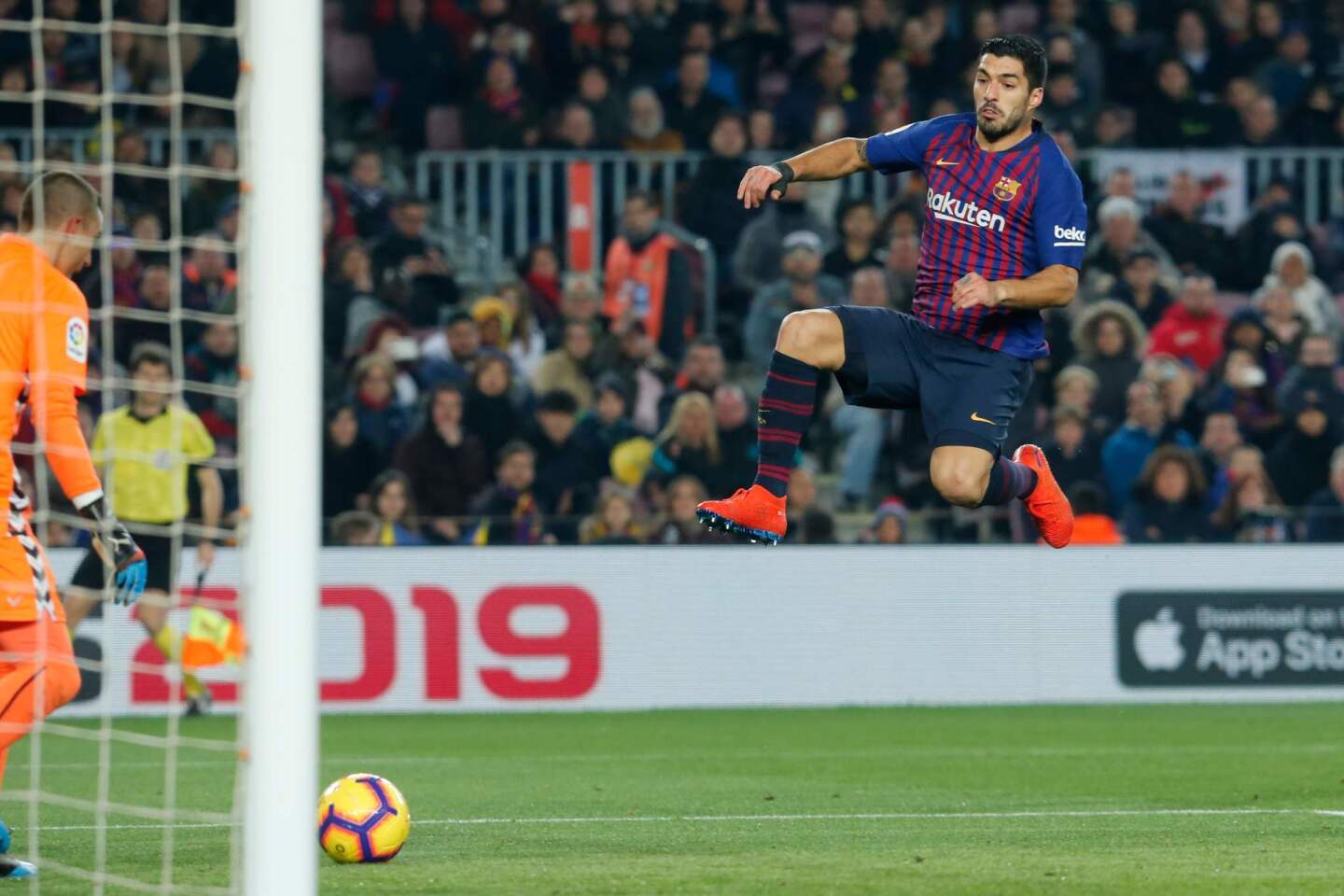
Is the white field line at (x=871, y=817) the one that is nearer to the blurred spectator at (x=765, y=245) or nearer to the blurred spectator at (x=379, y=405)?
the blurred spectator at (x=379, y=405)

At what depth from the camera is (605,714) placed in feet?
44.2

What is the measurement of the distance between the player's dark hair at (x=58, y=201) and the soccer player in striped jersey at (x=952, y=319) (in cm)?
222

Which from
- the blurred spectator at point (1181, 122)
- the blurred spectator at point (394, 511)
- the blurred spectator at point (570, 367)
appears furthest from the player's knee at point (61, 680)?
the blurred spectator at point (1181, 122)

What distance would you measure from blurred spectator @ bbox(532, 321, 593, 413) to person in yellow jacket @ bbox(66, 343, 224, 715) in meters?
2.63

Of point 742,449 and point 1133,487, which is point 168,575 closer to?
point 742,449

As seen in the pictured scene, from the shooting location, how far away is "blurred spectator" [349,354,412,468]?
14453 millimetres

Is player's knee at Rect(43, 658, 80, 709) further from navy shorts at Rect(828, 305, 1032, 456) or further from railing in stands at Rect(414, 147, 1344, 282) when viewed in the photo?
railing in stands at Rect(414, 147, 1344, 282)

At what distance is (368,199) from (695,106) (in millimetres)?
2575

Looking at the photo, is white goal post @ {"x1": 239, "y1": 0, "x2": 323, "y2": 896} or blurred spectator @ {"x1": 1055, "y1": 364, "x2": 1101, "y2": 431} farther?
blurred spectator @ {"x1": 1055, "y1": 364, "x2": 1101, "y2": 431}

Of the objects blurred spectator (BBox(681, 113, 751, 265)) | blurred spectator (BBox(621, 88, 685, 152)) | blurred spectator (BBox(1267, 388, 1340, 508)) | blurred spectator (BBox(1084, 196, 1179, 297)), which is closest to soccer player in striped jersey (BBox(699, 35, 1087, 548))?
blurred spectator (BBox(1267, 388, 1340, 508))

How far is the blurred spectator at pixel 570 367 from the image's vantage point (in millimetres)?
14945

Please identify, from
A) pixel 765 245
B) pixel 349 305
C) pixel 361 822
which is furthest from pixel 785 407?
pixel 765 245

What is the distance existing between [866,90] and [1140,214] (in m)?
2.30

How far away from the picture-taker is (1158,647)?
14055mm
